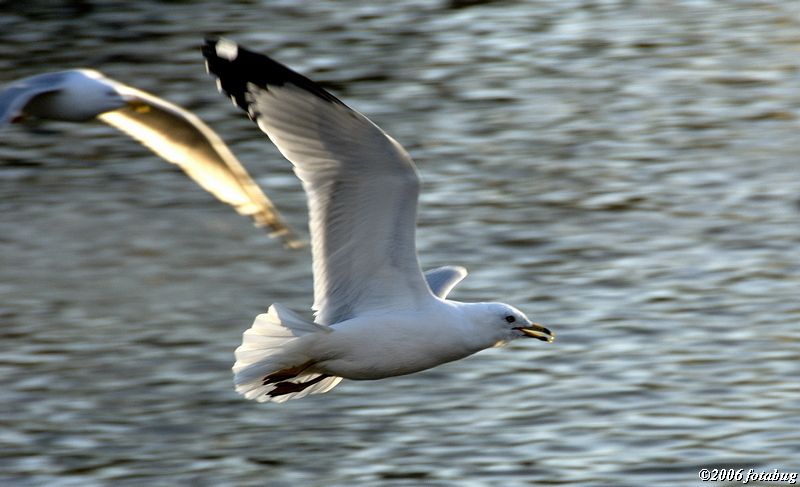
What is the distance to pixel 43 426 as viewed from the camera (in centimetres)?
1005

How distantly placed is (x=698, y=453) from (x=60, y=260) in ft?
18.2

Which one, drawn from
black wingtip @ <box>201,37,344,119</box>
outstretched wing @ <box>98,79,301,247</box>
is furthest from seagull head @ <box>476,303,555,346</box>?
outstretched wing @ <box>98,79,301,247</box>

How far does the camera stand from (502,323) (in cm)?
707

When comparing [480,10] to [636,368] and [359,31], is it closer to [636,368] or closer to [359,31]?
[359,31]

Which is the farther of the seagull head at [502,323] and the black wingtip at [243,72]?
the seagull head at [502,323]

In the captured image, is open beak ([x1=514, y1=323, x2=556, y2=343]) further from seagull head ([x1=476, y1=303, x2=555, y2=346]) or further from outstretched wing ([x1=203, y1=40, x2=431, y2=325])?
outstretched wing ([x1=203, y1=40, x2=431, y2=325])

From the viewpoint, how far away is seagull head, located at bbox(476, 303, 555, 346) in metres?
7.03

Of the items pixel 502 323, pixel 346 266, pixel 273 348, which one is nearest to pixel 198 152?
pixel 346 266

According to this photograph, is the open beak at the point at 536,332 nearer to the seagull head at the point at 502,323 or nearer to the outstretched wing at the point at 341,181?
the seagull head at the point at 502,323

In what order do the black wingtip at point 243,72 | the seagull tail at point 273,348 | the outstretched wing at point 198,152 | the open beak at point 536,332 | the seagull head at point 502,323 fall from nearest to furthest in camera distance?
the black wingtip at point 243,72
the seagull tail at point 273,348
the seagull head at point 502,323
the open beak at point 536,332
the outstretched wing at point 198,152

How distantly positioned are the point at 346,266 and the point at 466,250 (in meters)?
4.94

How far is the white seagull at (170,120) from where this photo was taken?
825 cm

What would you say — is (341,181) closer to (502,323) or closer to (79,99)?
(502,323)

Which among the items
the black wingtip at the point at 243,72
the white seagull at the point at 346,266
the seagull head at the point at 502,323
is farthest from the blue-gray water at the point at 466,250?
the black wingtip at the point at 243,72
